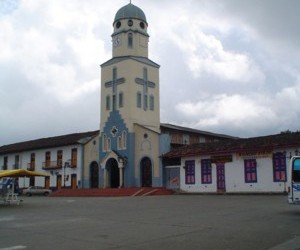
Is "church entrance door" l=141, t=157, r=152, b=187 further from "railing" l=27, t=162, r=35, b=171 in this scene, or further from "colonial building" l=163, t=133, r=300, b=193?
"railing" l=27, t=162, r=35, b=171

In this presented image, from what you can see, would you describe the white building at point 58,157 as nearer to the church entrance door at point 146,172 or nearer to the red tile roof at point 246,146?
the church entrance door at point 146,172

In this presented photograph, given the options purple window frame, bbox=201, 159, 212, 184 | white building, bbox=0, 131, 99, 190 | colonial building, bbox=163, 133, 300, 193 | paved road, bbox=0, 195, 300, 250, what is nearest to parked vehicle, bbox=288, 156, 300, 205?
paved road, bbox=0, 195, 300, 250

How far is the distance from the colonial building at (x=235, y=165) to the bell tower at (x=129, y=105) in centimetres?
311

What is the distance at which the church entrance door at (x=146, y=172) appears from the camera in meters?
39.5

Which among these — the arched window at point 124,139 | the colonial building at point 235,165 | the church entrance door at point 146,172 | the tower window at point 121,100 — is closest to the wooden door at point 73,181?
the arched window at point 124,139

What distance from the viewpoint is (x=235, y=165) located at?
33000 millimetres

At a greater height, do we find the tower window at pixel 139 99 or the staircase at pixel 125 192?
the tower window at pixel 139 99

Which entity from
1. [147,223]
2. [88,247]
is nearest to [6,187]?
[147,223]

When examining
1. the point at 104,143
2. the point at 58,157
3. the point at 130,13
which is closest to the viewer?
the point at 104,143

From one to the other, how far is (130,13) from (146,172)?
17.1 meters

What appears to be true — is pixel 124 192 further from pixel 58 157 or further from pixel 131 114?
pixel 58 157

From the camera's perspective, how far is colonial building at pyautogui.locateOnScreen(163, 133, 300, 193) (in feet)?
99.9

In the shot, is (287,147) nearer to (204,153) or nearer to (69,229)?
(204,153)

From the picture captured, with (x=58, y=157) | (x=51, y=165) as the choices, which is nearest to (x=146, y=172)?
(x=58, y=157)
